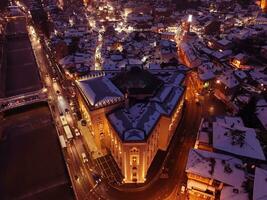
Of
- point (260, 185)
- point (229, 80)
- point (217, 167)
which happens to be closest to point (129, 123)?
point (217, 167)

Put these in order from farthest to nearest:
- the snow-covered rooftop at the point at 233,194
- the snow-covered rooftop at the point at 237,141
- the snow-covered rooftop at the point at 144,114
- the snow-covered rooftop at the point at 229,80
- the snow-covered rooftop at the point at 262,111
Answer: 1. the snow-covered rooftop at the point at 229,80
2. the snow-covered rooftop at the point at 262,111
3. the snow-covered rooftop at the point at 237,141
4. the snow-covered rooftop at the point at 144,114
5. the snow-covered rooftop at the point at 233,194

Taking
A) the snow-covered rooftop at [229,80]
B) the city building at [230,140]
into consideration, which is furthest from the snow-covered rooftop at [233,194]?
the snow-covered rooftop at [229,80]

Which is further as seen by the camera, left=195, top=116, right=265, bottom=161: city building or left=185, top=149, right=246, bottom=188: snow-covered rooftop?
left=195, top=116, right=265, bottom=161: city building

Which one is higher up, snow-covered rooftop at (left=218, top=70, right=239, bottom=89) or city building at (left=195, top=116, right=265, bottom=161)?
snow-covered rooftop at (left=218, top=70, right=239, bottom=89)

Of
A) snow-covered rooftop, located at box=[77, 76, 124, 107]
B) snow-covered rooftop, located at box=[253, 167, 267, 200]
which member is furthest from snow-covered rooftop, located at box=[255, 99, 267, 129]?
snow-covered rooftop, located at box=[77, 76, 124, 107]

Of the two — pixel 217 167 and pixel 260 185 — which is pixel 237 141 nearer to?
pixel 217 167

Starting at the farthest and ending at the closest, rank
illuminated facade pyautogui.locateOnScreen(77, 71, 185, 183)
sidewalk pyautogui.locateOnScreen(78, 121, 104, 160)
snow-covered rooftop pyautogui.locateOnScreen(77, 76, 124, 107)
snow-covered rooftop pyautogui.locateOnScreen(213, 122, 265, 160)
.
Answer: sidewalk pyautogui.locateOnScreen(78, 121, 104, 160) < snow-covered rooftop pyautogui.locateOnScreen(77, 76, 124, 107) < snow-covered rooftop pyautogui.locateOnScreen(213, 122, 265, 160) < illuminated facade pyautogui.locateOnScreen(77, 71, 185, 183)

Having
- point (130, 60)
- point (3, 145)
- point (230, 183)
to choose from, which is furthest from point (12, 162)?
point (130, 60)

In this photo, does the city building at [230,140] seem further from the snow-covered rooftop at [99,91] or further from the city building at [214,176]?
the snow-covered rooftop at [99,91]

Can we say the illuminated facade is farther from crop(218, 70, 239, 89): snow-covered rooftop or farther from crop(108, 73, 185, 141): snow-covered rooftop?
crop(218, 70, 239, 89): snow-covered rooftop
